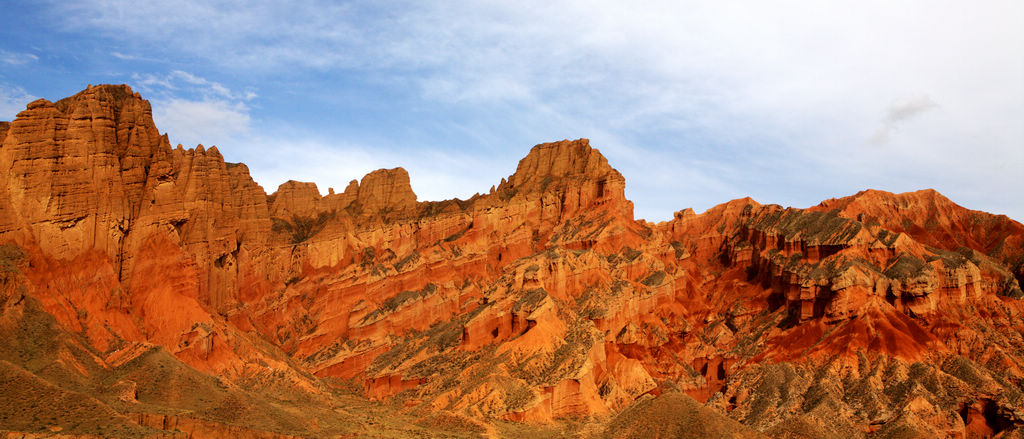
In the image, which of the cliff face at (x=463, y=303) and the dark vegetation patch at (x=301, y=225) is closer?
the cliff face at (x=463, y=303)

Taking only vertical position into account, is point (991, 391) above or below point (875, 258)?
below

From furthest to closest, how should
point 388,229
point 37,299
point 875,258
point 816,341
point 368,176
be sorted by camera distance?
point 368,176 → point 388,229 → point 875,258 → point 816,341 → point 37,299

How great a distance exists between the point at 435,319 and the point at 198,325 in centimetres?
3065

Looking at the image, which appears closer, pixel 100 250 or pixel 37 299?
pixel 37 299

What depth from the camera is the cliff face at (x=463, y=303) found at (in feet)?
251

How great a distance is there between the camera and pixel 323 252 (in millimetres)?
109062

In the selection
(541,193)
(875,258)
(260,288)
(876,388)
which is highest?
(541,193)

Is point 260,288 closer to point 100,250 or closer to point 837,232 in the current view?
point 100,250

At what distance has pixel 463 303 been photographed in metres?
110

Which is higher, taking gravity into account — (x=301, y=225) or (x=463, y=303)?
(x=301, y=225)

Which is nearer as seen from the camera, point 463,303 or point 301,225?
point 463,303

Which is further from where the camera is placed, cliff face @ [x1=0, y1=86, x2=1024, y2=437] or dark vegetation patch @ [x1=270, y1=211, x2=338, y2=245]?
dark vegetation patch @ [x1=270, y1=211, x2=338, y2=245]

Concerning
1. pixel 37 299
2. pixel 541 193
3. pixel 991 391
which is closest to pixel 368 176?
pixel 541 193

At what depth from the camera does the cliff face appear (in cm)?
7650
